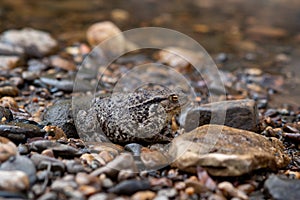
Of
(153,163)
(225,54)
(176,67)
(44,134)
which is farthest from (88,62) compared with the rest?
(153,163)

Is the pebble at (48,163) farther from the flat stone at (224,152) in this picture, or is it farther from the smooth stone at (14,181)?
the flat stone at (224,152)

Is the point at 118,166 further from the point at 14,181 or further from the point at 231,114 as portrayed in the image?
the point at 231,114

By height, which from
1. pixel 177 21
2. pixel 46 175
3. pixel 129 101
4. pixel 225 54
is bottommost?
pixel 46 175

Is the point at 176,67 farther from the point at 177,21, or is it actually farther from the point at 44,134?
the point at 44,134

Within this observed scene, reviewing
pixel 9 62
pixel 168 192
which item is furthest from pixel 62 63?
pixel 168 192

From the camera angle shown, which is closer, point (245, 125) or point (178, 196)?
point (178, 196)

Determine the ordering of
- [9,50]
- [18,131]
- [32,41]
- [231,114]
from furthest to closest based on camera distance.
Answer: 1. [32,41]
2. [9,50]
3. [231,114]
4. [18,131]
